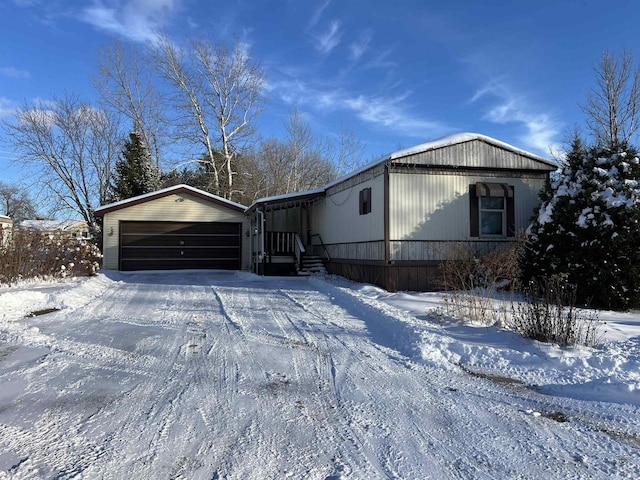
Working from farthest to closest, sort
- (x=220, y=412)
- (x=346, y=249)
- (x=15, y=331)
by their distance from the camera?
(x=346, y=249), (x=15, y=331), (x=220, y=412)

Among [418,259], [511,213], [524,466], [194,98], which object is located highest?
[194,98]

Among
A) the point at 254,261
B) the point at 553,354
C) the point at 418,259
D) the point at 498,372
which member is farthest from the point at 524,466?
the point at 254,261

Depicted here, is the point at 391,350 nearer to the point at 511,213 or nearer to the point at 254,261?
the point at 511,213

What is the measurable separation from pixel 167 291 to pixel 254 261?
6.66 meters

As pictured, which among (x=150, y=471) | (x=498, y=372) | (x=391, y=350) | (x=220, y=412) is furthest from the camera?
(x=391, y=350)

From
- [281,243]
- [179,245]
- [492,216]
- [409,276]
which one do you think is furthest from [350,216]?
[179,245]

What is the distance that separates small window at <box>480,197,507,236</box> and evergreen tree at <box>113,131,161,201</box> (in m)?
21.7

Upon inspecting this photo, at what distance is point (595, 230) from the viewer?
8.12m

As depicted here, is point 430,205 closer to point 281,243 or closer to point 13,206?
point 281,243

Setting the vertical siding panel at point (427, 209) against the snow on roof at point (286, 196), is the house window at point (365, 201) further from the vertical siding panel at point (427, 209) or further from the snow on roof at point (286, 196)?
the snow on roof at point (286, 196)

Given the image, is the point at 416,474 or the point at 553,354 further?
the point at 553,354

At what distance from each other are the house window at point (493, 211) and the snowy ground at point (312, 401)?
4.82m

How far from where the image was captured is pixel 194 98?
2812 cm

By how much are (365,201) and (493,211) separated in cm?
357
